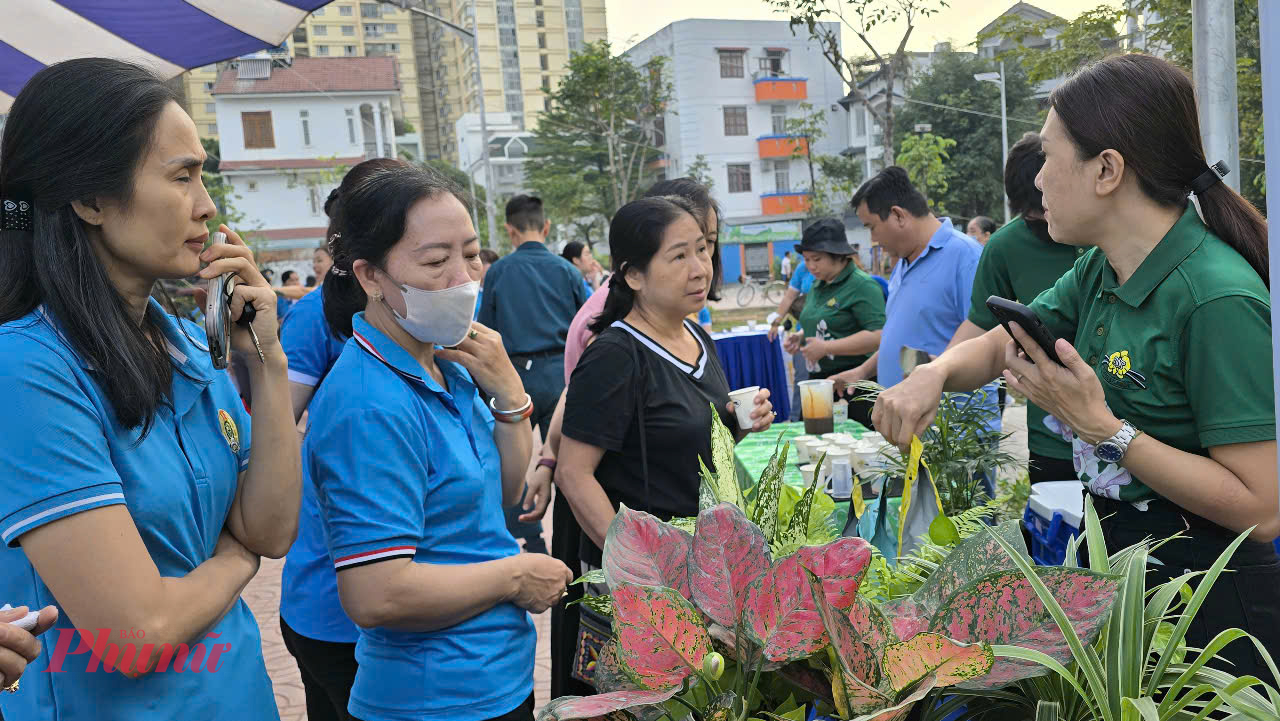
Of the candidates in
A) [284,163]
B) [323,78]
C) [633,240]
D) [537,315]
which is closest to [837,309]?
[537,315]

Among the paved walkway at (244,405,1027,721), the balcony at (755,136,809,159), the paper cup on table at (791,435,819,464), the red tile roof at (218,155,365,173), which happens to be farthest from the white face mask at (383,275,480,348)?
the balcony at (755,136,809,159)

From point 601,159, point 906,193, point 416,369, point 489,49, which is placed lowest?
point 416,369

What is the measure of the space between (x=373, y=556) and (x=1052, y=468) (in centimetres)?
253

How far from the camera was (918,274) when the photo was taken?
4.84 meters

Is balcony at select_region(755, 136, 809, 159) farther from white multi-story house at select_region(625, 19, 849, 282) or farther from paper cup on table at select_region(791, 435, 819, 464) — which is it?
paper cup on table at select_region(791, 435, 819, 464)

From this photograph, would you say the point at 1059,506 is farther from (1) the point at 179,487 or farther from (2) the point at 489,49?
(2) the point at 489,49

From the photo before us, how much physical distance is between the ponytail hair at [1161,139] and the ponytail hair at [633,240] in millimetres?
1238

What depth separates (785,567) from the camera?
35.7 inches

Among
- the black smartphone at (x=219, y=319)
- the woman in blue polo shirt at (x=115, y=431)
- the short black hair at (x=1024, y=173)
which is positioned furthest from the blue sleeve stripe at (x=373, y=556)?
the short black hair at (x=1024, y=173)

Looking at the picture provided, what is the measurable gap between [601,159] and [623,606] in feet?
134

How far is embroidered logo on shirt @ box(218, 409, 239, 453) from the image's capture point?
1.57 meters

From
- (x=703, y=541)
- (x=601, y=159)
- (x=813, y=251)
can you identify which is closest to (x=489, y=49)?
(x=601, y=159)

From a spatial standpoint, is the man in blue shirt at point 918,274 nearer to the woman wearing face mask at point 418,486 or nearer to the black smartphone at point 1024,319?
the black smartphone at point 1024,319

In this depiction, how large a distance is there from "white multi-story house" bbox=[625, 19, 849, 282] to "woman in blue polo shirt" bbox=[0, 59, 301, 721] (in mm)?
45304
